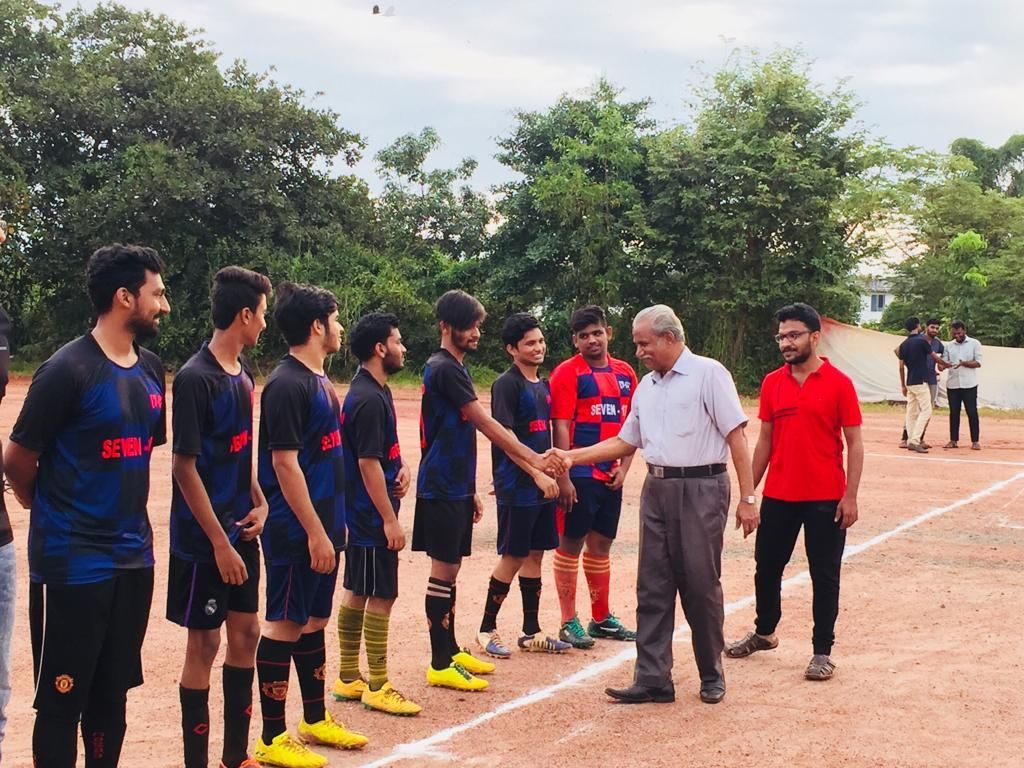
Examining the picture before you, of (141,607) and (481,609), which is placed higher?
(141,607)

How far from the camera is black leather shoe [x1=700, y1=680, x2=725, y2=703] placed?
247 inches

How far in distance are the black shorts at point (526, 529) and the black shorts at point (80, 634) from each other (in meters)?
3.17

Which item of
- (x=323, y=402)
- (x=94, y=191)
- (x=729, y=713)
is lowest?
(x=729, y=713)

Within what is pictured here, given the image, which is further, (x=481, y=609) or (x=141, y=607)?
(x=481, y=609)

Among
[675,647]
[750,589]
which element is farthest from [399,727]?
[750,589]

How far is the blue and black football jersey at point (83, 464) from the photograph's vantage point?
13.2 ft

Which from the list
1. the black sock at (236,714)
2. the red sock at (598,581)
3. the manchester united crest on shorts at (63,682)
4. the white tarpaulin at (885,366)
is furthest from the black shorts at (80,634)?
the white tarpaulin at (885,366)

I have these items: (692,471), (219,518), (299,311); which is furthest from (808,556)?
(219,518)

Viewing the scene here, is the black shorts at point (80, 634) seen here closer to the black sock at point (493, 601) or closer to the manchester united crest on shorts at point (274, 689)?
the manchester united crest on shorts at point (274, 689)

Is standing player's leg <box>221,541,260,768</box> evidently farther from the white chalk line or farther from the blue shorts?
the white chalk line

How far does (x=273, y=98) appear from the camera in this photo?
109 feet

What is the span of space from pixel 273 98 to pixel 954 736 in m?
30.7

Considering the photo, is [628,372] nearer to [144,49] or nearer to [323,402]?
[323,402]

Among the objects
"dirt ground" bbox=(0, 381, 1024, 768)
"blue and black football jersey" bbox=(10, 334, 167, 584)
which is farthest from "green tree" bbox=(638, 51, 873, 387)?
"blue and black football jersey" bbox=(10, 334, 167, 584)
